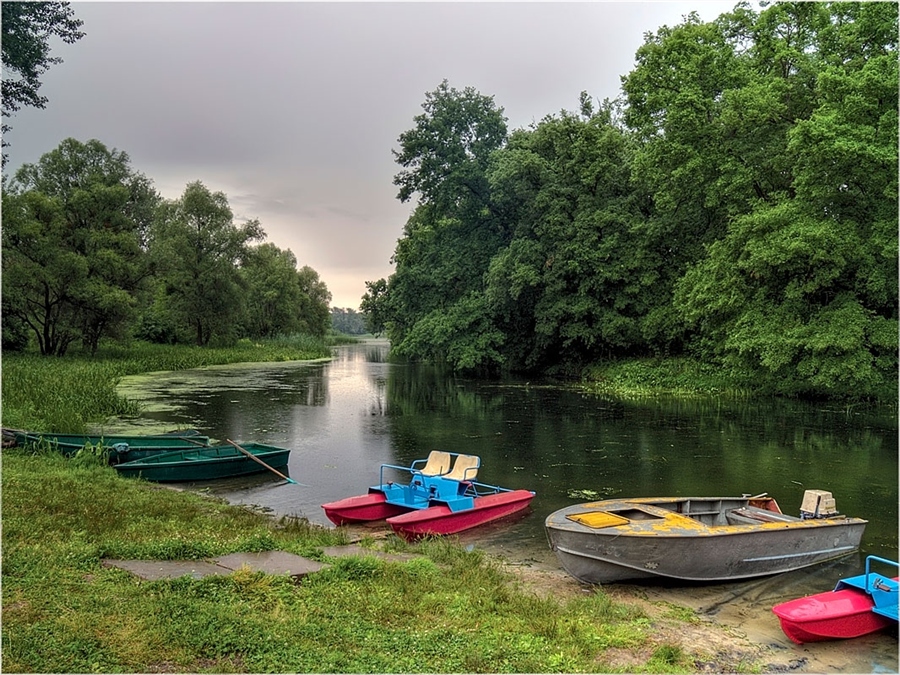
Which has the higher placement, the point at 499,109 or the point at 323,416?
the point at 499,109

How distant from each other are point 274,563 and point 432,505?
4.45 m

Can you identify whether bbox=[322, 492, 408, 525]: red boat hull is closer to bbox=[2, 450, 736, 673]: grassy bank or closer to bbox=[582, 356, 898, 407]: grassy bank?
bbox=[2, 450, 736, 673]: grassy bank

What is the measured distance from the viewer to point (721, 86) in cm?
3039

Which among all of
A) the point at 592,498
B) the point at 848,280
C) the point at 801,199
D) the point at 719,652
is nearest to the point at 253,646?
the point at 719,652

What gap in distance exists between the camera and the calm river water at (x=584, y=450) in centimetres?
979

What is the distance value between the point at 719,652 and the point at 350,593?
396 centimetres

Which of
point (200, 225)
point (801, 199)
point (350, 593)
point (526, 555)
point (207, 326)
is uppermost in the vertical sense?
point (200, 225)

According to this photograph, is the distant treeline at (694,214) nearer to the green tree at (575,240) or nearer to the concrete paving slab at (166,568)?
the green tree at (575,240)

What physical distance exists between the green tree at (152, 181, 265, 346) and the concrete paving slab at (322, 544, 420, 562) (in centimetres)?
5002

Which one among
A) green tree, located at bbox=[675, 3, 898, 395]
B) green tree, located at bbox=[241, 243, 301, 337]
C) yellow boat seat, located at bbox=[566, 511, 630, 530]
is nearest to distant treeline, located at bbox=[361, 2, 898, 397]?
green tree, located at bbox=[675, 3, 898, 395]

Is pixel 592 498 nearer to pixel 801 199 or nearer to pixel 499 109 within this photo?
pixel 801 199

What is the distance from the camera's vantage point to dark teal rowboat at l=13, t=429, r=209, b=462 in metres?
14.4

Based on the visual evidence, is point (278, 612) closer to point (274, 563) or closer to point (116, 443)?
point (274, 563)

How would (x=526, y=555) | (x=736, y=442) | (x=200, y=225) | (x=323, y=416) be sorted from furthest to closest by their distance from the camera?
(x=200, y=225)
(x=323, y=416)
(x=736, y=442)
(x=526, y=555)
